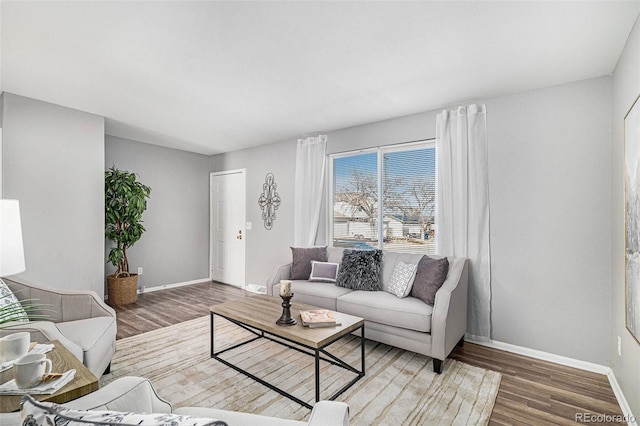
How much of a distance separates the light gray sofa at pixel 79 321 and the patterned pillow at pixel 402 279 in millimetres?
2480

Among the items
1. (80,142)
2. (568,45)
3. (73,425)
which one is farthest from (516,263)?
(80,142)

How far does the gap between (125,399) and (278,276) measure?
2817 mm

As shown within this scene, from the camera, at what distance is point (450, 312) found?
8.41 feet

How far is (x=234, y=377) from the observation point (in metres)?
2.44

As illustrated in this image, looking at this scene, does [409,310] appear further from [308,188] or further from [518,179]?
[308,188]

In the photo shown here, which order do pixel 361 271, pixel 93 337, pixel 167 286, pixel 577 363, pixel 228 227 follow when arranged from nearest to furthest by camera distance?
pixel 93 337, pixel 577 363, pixel 361 271, pixel 167 286, pixel 228 227

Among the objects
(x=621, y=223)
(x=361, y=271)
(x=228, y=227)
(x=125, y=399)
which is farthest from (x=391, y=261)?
(x=228, y=227)

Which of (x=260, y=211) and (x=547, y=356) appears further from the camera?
(x=260, y=211)

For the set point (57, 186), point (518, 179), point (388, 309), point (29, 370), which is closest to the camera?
point (29, 370)

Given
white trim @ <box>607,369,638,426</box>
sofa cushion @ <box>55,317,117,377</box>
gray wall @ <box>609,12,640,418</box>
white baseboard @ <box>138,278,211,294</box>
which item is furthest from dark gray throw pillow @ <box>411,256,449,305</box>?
white baseboard @ <box>138,278,211,294</box>

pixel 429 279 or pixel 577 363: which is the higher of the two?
pixel 429 279

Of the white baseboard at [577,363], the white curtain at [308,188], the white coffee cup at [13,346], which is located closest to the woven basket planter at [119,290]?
the white curtain at [308,188]

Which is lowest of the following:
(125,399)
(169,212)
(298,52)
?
(125,399)

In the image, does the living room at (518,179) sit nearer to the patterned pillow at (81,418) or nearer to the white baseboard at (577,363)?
the white baseboard at (577,363)
